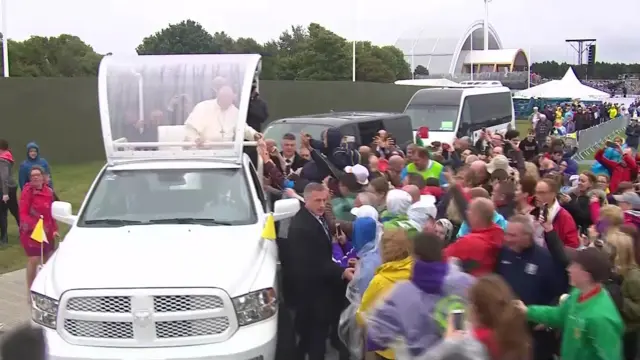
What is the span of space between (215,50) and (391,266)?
83563 millimetres

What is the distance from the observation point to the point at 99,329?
5.38 meters

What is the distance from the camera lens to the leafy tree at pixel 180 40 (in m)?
77.9

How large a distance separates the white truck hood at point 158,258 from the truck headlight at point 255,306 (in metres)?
0.07

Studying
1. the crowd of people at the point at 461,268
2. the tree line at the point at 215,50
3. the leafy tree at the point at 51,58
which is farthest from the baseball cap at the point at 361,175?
the leafy tree at the point at 51,58

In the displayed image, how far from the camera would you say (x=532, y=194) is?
6.85 m

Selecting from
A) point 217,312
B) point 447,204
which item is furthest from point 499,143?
Answer: point 217,312

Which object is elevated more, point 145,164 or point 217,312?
point 145,164

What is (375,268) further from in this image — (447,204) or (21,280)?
(21,280)

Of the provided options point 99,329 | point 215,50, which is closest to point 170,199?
point 99,329

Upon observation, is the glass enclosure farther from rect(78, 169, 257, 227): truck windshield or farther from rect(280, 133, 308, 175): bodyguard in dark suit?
rect(280, 133, 308, 175): bodyguard in dark suit

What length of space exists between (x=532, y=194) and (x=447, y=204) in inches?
37.1

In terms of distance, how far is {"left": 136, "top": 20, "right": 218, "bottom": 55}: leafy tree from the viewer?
3066 inches

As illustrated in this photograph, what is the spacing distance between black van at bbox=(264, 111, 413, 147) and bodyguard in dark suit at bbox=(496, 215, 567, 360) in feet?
31.2

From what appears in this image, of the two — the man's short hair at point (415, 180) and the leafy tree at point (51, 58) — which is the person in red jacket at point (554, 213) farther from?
the leafy tree at point (51, 58)
